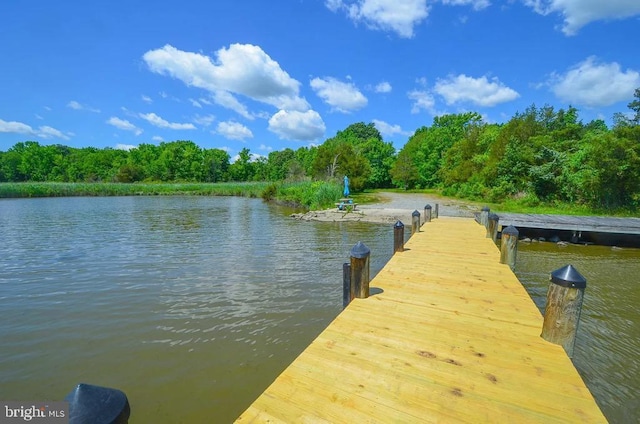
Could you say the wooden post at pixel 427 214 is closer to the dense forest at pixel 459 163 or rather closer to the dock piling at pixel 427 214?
the dock piling at pixel 427 214

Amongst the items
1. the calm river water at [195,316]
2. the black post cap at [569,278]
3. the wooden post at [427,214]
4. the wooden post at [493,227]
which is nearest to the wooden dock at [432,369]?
the black post cap at [569,278]

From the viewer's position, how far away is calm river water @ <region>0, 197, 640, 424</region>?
141 inches

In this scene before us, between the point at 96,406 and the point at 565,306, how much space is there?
3.77m

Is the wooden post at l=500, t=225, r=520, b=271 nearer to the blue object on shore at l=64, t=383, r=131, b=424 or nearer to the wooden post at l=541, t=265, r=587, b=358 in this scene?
the wooden post at l=541, t=265, r=587, b=358

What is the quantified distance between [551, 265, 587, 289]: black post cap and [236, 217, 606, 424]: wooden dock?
65 centimetres

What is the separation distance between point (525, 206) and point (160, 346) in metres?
20.5

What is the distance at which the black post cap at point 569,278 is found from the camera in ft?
9.12

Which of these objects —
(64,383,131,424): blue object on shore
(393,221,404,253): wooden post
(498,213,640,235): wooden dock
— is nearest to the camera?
(64,383,131,424): blue object on shore

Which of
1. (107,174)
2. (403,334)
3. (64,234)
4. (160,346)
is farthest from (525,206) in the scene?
(107,174)

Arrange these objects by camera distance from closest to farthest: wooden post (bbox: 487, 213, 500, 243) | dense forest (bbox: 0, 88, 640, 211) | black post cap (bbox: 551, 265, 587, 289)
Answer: black post cap (bbox: 551, 265, 587, 289) < wooden post (bbox: 487, 213, 500, 243) < dense forest (bbox: 0, 88, 640, 211)

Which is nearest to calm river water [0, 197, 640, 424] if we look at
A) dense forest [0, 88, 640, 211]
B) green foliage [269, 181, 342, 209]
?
dense forest [0, 88, 640, 211]

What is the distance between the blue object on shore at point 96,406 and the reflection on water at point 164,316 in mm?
2388

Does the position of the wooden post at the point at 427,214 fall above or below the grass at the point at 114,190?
below

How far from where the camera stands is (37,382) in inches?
144
